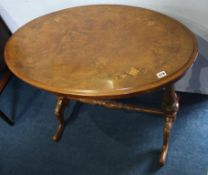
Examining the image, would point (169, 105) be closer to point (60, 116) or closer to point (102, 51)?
point (102, 51)

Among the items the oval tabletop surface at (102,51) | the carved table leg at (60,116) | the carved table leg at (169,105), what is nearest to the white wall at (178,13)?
the oval tabletop surface at (102,51)

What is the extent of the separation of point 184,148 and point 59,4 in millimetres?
1023

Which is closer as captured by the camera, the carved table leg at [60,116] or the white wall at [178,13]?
the white wall at [178,13]

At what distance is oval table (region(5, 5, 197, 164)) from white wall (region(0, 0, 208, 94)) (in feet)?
0.28

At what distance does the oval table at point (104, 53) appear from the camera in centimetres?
87

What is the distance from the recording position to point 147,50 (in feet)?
3.26

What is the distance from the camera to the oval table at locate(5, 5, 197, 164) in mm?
873

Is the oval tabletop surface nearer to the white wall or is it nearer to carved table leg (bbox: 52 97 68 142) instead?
the white wall

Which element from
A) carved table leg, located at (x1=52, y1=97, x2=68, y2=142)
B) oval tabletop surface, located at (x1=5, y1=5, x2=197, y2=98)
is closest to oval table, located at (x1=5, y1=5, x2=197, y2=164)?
oval tabletop surface, located at (x1=5, y1=5, x2=197, y2=98)

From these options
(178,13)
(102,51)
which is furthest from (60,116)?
(178,13)

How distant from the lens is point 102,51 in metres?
1.03

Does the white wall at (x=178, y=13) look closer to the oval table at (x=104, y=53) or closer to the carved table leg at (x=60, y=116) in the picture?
the oval table at (x=104, y=53)

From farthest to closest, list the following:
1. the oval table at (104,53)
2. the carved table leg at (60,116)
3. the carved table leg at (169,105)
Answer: the carved table leg at (60,116) → the carved table leg at (169,105) → the oval table at (104,53)

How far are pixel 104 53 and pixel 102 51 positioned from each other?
0.02 meters
